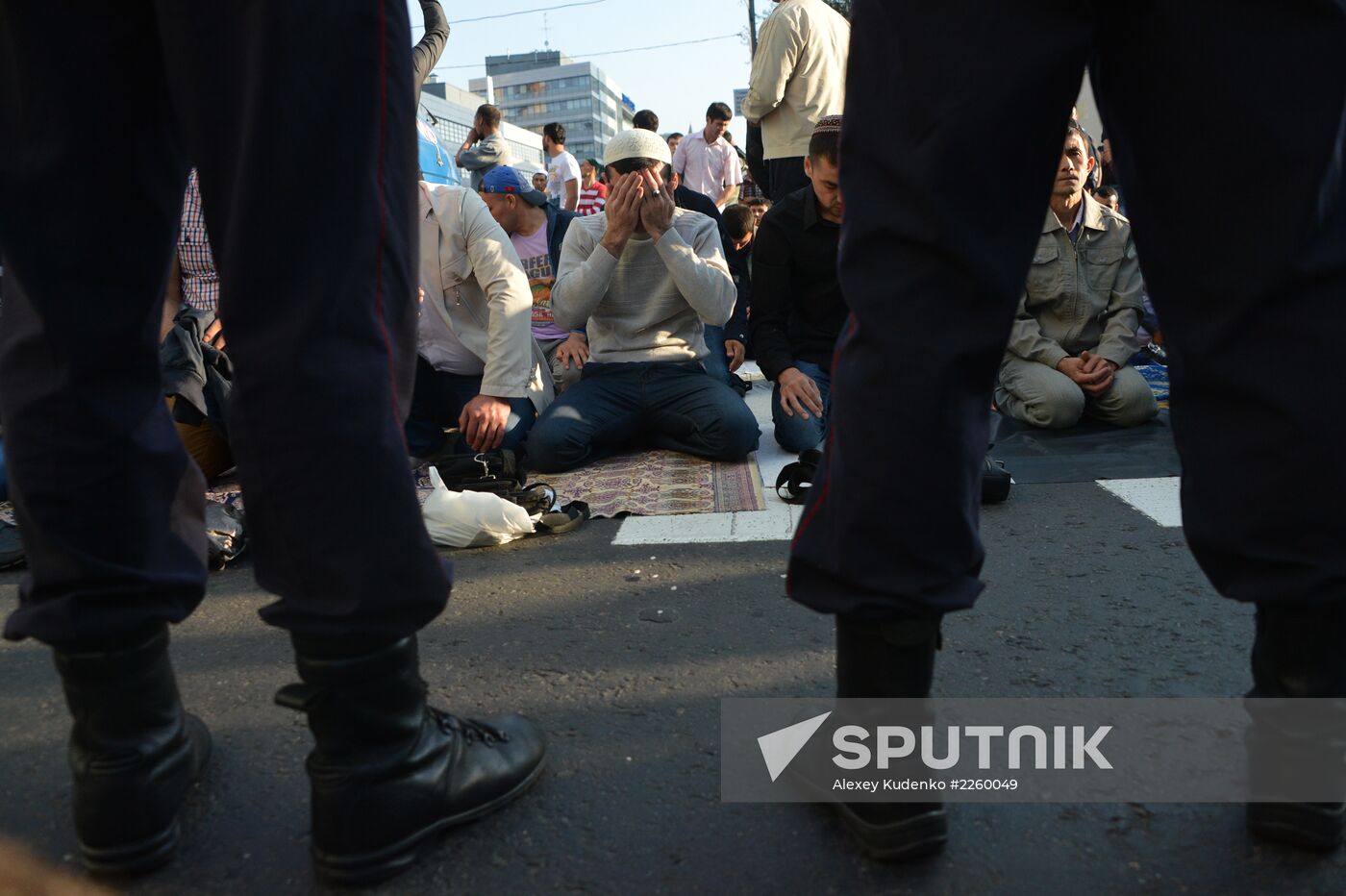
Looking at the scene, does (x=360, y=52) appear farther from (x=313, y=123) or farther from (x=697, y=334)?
(x=697, y=334)

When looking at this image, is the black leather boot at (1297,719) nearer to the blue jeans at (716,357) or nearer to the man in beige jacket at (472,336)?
the man in beige jacket at (472,336)

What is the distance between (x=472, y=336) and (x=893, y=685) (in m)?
3.47

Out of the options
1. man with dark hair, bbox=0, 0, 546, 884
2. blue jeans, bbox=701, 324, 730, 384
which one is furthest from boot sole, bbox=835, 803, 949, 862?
blue jeans, bbox=701, 324, 730, 384

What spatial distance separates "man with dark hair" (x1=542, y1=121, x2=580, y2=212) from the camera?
38.3 feet

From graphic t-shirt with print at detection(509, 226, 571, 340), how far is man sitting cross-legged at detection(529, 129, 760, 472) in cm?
95

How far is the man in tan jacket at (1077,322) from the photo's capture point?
4.59 m

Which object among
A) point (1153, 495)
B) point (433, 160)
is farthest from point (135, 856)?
point (433, 160)

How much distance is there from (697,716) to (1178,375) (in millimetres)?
855

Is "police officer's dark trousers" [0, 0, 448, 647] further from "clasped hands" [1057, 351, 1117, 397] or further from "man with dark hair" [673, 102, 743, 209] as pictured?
"man with dark hair" [673, 102, 743, 209]

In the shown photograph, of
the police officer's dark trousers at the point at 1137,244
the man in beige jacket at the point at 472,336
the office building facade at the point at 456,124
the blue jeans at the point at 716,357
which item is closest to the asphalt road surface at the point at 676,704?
the police officer's dark trousers at the point at 1137,244

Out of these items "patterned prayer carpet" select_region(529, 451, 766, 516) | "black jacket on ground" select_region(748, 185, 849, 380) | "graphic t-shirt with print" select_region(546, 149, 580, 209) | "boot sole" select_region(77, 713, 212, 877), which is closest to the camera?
"boot sole" select_region(77, 713, 212, 877)

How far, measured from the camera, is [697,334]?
4625 mm

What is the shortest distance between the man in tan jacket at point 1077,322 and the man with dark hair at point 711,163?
5773mm

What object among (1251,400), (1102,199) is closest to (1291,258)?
(1251,400)
